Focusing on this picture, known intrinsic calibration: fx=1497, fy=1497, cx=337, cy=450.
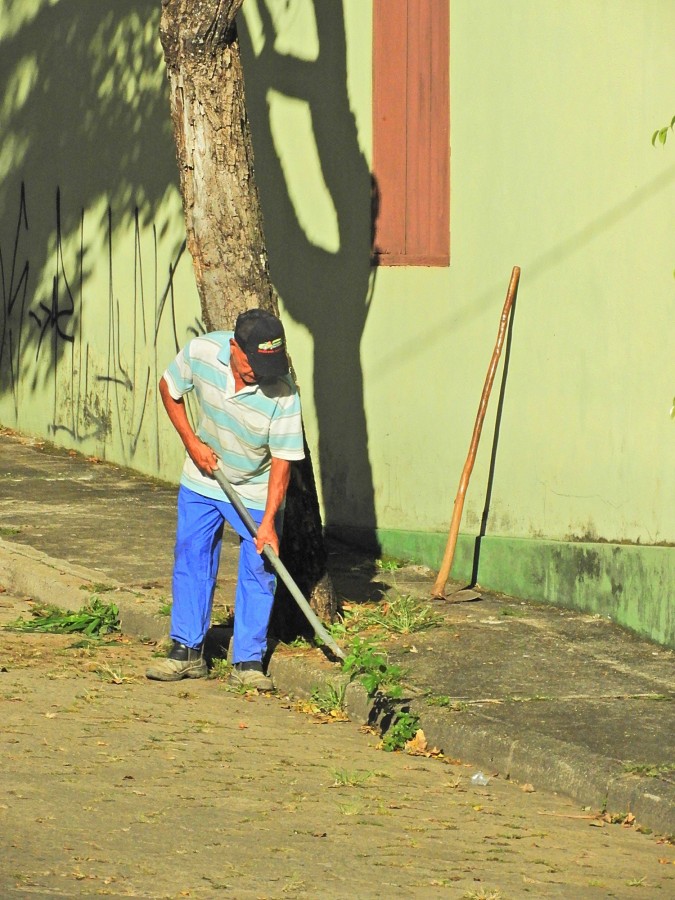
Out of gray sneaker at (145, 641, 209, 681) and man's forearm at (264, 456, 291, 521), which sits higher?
man's forearm at (264, 456, 291, 521)

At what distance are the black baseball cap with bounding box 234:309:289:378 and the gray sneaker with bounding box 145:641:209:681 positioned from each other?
1356 millimetres

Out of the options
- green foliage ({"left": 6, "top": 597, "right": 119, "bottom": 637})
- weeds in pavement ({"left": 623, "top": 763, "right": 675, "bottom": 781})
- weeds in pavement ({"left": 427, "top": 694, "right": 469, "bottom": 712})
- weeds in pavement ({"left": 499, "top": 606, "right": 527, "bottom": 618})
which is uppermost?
weeds in pavement ({"left": 499, "top": 606, "right": 527, "bottom": 618})

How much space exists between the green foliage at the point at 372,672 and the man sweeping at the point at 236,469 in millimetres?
420

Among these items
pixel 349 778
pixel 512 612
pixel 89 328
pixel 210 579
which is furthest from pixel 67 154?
pixel 349 778

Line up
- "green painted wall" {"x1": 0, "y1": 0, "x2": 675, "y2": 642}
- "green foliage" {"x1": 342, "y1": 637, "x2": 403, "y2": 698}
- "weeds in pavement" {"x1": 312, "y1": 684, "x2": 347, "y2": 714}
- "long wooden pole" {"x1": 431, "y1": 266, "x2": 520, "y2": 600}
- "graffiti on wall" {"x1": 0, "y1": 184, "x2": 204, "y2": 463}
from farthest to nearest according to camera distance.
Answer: "graffiti on wall" {"x1": 0, "y1": 184, "x2": 204, "y2": 463}, "long wooden pole" {"x1": 431, "y1": 266, "x2": 520, "y2": 600}, "green painted wall" {"x1": 0, "y1": 0, "x2": 675, "y2": 642}, "weeds in pavement" {"x1": 312, "y1": 684, "x2": 347, "y2": 714}, "green foliage" {"x1": 342, "y1": 637, "x2": 403, "y2": 698}

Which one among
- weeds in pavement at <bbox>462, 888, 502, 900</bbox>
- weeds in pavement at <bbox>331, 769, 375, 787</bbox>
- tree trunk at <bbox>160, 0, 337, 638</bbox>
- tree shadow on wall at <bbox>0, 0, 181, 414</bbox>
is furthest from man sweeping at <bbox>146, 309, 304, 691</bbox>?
tree shadow on wall at <bbox>0, 0, 181, 414</bbox>

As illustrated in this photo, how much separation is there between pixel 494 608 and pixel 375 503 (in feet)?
4.94

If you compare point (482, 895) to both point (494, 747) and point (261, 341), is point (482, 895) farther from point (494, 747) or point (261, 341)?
point (261, 341)

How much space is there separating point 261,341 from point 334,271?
3221 millimetres

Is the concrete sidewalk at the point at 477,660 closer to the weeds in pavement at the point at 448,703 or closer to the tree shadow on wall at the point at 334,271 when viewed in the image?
the weeds in pavement at the point at 448,703

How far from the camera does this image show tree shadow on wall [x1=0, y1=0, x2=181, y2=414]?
1147cm

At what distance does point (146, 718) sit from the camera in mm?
6031

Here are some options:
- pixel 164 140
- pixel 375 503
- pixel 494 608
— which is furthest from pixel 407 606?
pixel 164 140

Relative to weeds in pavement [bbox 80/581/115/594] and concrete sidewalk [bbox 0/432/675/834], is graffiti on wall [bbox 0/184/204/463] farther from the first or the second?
weeds in pavement [bbox 80/581/115/594]
